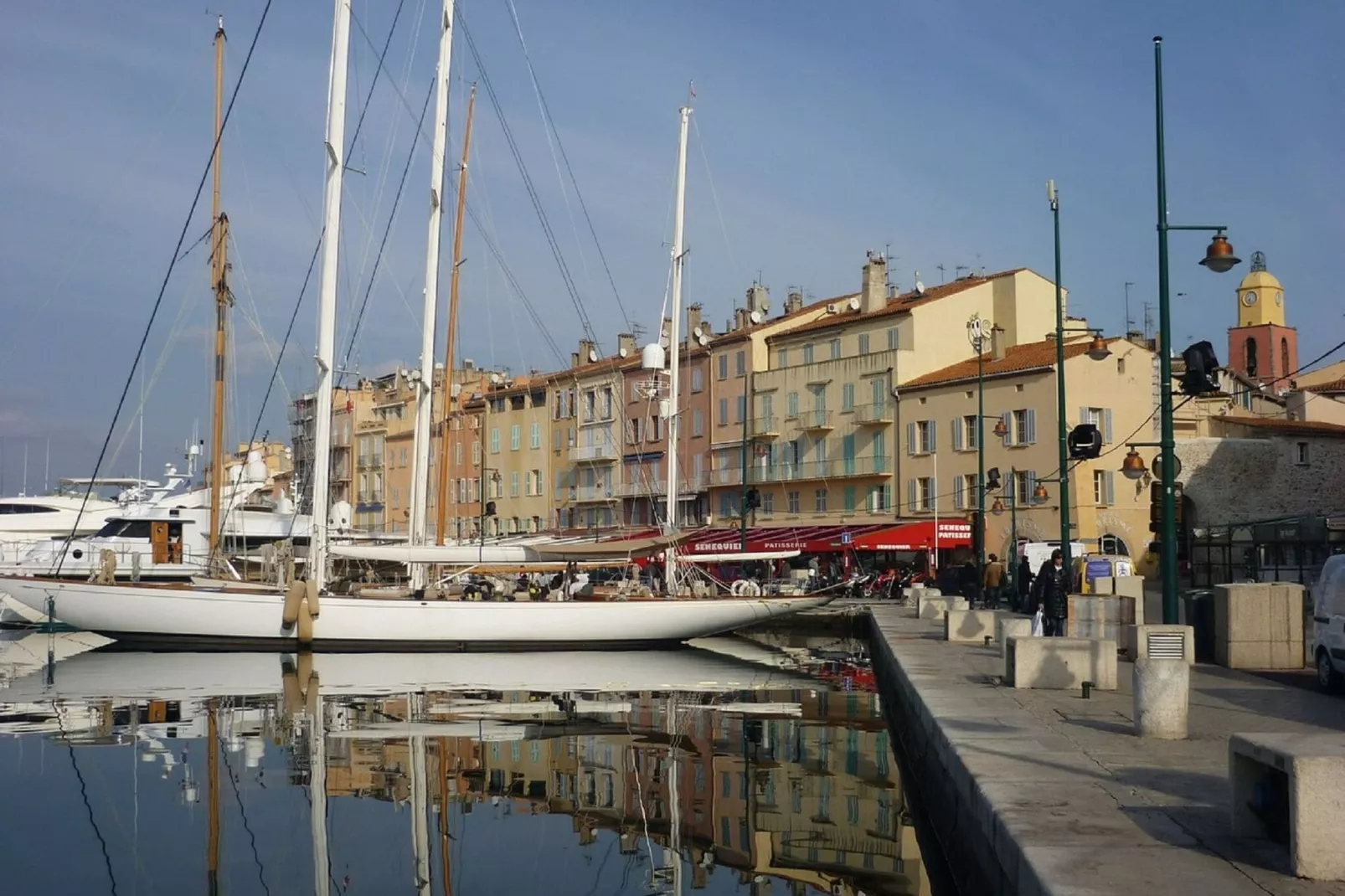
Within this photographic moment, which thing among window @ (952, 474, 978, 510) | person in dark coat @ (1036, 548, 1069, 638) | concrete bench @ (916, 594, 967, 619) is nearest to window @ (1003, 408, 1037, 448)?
window @ (952, 474, 978, 510)

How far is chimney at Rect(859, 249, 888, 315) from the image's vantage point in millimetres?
66875

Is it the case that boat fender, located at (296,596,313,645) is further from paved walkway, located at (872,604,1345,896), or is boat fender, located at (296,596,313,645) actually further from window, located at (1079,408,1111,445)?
window, located at (1079,408,1111,445)

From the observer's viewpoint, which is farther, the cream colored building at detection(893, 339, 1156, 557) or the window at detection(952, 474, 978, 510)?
the window at detection(952, 474, 978, 510)

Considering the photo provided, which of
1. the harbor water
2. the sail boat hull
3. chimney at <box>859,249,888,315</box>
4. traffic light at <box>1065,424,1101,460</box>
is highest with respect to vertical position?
chimney at <box>859,249,888,315</box>

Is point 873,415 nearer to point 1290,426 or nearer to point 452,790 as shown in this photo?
point 1290,426

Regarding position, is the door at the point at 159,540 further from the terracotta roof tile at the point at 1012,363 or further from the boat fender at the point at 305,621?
the terracotta roof tile at the point at 1012,363

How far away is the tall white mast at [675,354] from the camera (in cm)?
3584

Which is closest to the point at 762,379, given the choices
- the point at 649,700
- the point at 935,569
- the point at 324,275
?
the point at 935,569

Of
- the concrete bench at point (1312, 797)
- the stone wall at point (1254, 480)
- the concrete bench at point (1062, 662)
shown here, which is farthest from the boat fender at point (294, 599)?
the stone wall at point (1254, 480)

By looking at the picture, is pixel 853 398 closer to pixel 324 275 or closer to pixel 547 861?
pixel 324 275

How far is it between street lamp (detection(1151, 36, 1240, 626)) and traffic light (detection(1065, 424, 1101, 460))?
378 cm

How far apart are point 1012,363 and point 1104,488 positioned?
6579 mm

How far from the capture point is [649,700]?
876 inches

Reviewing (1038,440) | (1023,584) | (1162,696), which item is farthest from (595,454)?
(1162,696)
